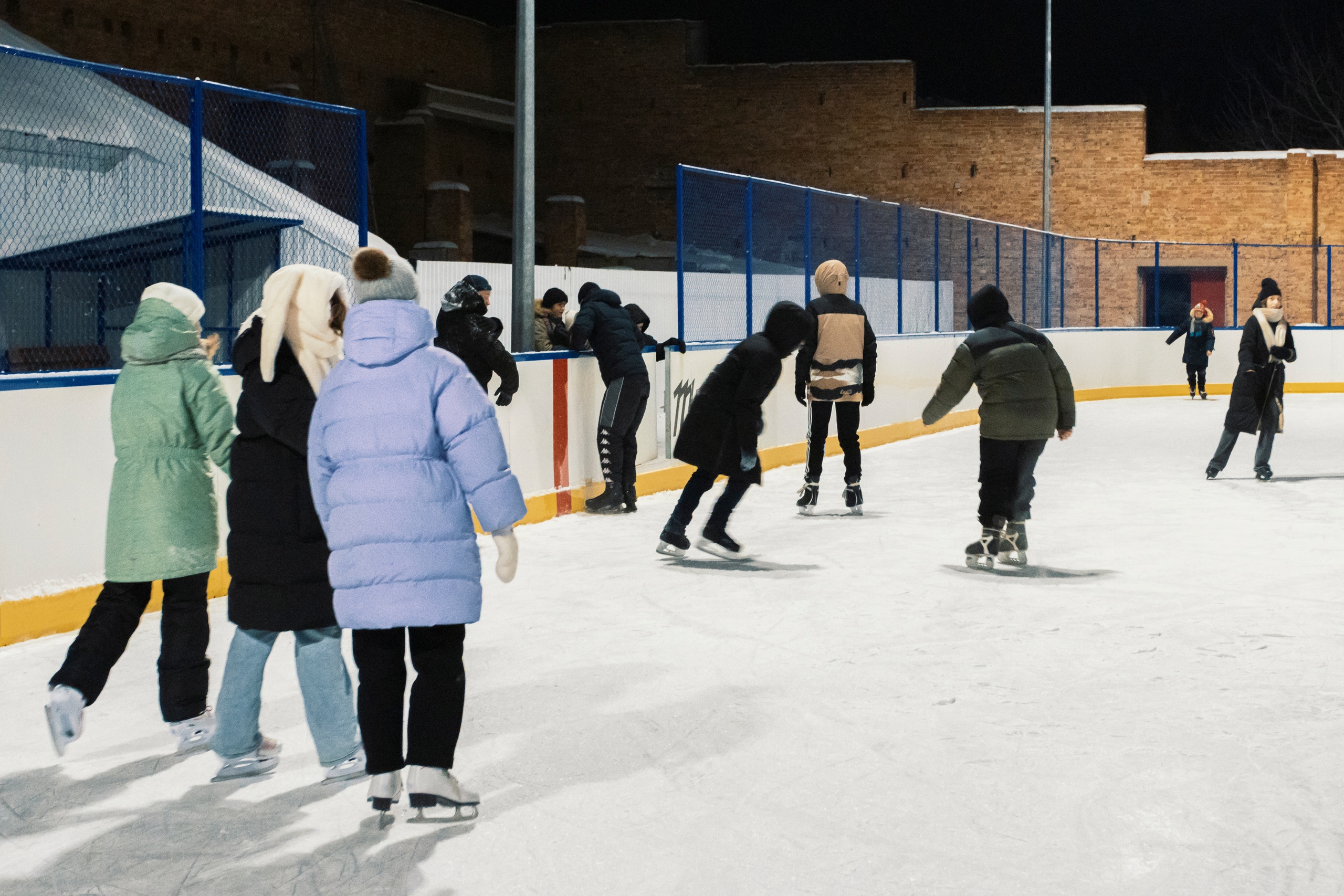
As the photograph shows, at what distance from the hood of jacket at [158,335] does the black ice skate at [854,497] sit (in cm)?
680

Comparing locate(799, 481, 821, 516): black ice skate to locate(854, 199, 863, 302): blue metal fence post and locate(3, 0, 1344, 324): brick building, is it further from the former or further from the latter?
locate(3, 0, 1344, 324): brick building

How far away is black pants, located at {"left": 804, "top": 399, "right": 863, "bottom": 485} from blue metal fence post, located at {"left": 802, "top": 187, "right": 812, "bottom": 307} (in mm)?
5404

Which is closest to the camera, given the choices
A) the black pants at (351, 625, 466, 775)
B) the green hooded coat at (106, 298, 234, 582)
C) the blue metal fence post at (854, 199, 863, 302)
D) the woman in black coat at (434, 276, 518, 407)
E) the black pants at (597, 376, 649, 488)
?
the black pants at (351, 625, 466, 775)

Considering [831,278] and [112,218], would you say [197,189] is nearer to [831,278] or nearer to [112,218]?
[831,278]

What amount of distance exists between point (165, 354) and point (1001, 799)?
2.90 meters

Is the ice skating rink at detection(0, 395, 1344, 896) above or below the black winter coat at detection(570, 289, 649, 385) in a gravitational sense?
below

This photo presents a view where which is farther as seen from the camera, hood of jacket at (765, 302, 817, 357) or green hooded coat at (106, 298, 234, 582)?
hood of jacket at (765, 302, 817, 357)

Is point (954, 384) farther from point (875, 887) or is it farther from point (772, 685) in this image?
point (875, 887)

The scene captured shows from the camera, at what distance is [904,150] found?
37.2 m

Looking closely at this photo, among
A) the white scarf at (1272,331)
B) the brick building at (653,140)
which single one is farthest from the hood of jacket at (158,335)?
the brick building at (653,140)

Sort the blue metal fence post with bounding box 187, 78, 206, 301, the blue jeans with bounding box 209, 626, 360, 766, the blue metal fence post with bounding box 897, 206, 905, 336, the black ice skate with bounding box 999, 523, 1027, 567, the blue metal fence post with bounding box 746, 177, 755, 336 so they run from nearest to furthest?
1. the blue jeans with bounding box 209, 626, 360, 766
2. the blue metal fence post with bounding box 187, 78, 206, 301
3. the black ice skate with bounding box 999, 523, 1027, 567
4. the blue metal fence post with bounding box 746, 177, 755, 336
5. the blue metal fence post with bounding box 897, 206, 905, 336

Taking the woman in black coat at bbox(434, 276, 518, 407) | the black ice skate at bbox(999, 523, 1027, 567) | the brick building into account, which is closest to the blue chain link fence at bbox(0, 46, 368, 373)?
the woman in black coat at bbox(434, 276, 518, 407)

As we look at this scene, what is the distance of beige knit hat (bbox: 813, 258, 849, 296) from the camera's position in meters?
10.9

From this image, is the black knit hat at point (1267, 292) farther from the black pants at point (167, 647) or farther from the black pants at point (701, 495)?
the black pants at point (167, 647)
